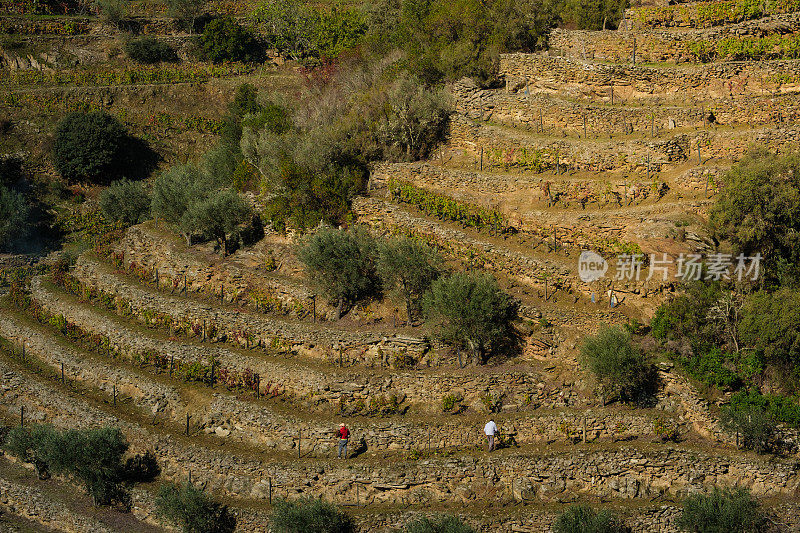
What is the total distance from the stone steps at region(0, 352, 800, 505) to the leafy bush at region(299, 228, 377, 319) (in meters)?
7.17

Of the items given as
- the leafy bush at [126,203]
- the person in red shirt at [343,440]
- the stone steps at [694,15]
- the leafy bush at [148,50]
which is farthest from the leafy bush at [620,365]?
the leafy bush at [148,50]

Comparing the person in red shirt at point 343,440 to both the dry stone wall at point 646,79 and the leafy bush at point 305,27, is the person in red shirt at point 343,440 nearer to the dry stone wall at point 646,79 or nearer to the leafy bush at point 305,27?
the dry stone wall at point 646,79

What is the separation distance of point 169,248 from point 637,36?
22.3m

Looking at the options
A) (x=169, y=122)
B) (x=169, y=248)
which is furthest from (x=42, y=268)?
(x=169, y=122)

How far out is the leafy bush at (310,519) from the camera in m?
29.4

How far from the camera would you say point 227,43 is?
2645 inches

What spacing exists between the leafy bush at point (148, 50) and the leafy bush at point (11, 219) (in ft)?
61.4

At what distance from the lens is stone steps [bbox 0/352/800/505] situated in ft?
98.4

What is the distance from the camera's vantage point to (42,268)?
47.5m

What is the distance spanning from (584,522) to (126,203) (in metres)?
31.2

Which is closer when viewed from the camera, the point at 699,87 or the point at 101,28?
the point at 699,87

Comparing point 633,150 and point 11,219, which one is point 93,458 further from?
point 633,150

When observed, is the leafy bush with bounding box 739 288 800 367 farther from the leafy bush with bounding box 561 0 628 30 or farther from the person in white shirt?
the leafy bush with bounding box 561 0 628 30

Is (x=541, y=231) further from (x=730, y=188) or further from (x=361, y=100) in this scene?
(x=361, y=100)
